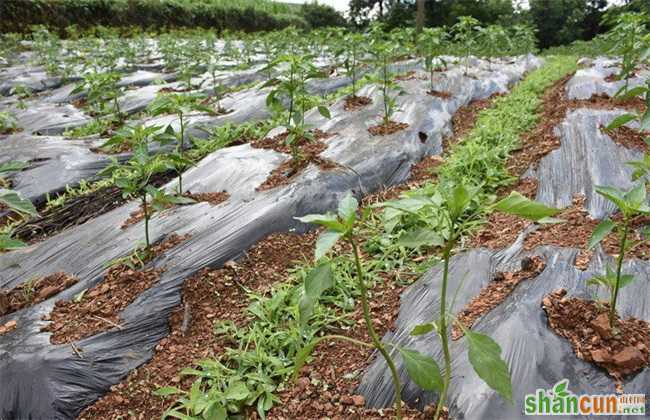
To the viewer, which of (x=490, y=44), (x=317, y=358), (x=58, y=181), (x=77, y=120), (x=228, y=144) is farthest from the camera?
(x=490, y=44)

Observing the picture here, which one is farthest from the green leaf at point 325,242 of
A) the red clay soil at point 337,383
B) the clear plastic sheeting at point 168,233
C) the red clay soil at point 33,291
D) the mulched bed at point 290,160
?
the mulched bed at point 290,160

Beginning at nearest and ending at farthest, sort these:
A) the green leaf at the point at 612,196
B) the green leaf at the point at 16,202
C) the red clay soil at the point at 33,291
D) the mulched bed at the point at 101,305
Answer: the green leaf at the point at 612,196 < the green leaf at the point at 16,202 < the mulched bed at the point at 101,305 < the red clay soil at the point at 33,291

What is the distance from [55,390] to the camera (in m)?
1.73

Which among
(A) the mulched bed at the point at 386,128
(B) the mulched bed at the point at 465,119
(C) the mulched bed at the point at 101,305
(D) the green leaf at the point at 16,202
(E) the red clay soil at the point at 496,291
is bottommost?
(C) the mulched bed at the point at 101,305

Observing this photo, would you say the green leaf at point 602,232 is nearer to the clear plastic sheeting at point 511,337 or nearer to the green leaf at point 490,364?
the clear plastic sheeting at point 511,337

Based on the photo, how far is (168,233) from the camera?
2.57 m

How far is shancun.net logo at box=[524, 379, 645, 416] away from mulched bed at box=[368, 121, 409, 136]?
2754 millimetres

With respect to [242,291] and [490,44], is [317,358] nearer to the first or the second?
[242,291]

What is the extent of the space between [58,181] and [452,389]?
137 inches

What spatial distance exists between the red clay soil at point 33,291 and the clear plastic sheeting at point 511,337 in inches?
63.0

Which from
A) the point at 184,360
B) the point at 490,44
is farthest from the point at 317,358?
the point at 490,44

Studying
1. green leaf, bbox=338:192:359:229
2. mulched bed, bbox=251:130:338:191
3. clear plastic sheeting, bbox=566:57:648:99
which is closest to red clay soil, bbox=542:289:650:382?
green leaf, bbox=338:192:359:229

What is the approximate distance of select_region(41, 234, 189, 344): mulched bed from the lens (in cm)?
195

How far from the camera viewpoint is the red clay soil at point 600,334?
139cm
